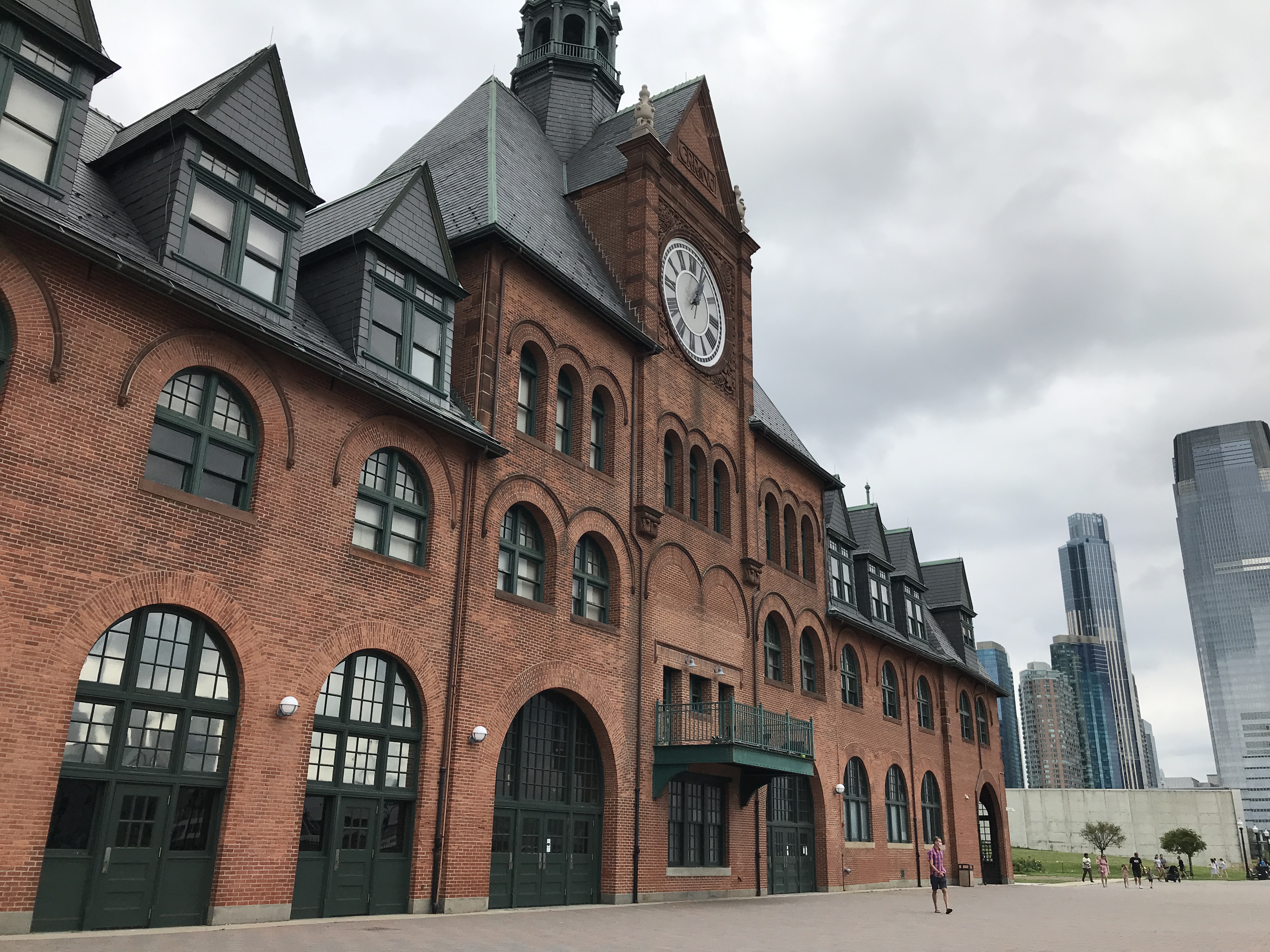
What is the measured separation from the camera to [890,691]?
130 feet

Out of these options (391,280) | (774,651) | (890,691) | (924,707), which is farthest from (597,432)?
(924,707)

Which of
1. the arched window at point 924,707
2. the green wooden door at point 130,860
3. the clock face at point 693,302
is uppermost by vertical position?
the clock face at point 693,302

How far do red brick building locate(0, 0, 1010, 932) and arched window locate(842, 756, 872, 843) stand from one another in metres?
1.80

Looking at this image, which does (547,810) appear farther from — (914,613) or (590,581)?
(914,613)

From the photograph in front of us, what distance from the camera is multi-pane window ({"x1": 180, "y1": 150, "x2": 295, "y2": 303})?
54.4 ft

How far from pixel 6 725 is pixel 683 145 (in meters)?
24.6

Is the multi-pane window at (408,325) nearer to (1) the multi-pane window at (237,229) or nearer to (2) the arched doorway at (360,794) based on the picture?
(1) the multi-pane window at (237,229)

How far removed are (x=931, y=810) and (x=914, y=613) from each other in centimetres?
819

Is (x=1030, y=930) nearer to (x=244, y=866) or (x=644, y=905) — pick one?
(x=644, y=905)

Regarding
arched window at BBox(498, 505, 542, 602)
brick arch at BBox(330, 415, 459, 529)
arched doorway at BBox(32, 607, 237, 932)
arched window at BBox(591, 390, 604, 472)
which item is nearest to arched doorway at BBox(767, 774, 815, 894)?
arched window at BBox(591, 390, 604, 472)

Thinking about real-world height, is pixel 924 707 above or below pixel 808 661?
below

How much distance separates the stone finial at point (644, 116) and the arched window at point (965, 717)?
1151 inches

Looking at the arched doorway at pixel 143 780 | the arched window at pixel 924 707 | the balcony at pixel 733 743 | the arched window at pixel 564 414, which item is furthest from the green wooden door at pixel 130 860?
the arched window at pixel 924 707

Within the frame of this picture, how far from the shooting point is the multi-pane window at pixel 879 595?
4022 cm
